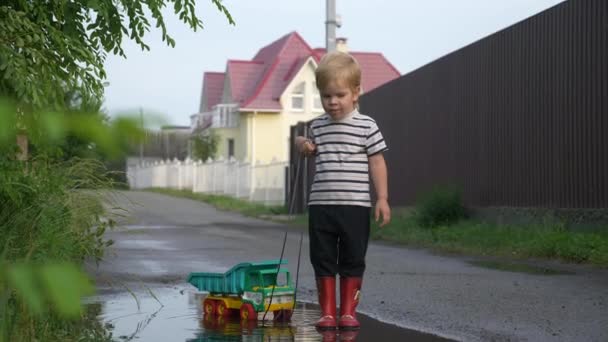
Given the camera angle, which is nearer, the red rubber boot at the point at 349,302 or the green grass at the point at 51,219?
the green grass at the point at 51,219

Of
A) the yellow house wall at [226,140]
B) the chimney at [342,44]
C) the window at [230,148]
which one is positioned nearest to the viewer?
the chimney at [342,44]

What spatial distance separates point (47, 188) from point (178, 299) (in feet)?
6.38

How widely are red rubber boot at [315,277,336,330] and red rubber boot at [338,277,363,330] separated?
0.18 ft


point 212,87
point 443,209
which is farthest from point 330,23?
point 212,87

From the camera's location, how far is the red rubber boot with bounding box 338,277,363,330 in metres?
5.20

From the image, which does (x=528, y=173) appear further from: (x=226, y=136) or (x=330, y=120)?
(x=226, y=136)

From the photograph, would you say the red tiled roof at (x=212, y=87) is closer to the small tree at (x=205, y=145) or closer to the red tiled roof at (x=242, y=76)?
the red tiled roof at (x=242, y=76)

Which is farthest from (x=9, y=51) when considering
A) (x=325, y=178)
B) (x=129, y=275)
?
(x=129, y=275)

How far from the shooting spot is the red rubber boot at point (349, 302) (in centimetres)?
520

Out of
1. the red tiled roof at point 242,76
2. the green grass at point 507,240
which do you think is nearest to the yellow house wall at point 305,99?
the red tiled roof at point 242,76

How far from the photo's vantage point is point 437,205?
50.1 feet

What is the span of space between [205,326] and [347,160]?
4.54ft

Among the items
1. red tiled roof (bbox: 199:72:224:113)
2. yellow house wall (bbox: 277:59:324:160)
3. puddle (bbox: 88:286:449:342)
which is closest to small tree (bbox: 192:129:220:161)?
yellow house wall (bbox: 277:59:324:160)

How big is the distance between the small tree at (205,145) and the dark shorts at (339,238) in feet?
143
